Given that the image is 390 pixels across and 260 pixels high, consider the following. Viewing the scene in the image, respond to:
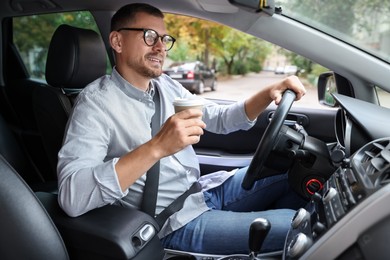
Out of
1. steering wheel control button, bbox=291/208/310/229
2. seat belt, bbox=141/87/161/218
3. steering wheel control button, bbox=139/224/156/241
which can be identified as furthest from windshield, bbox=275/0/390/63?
steering wheel control button, bbox=139/224/156/241

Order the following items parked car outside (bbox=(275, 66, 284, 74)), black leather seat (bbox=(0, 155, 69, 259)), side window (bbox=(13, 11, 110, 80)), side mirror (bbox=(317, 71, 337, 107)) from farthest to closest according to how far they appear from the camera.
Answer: side window (bbox=(13, 11, 110, 80))
parked car outside (bbox=(275, 66, 284, 74))
side mirror (bbox=(317, 71, 337, 107))
black leather seat (bbox=(0, 155, 69, 259))

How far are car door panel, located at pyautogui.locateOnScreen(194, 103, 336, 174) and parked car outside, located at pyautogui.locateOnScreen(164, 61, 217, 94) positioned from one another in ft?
2.71

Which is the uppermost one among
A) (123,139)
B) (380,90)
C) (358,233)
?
(380,90)

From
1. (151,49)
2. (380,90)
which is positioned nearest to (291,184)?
(380,90)

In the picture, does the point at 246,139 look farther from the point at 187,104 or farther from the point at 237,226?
the point at 187,104

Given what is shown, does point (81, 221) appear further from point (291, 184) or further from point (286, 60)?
point (286, 60)

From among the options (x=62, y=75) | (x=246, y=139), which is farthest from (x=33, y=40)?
(x=246, y=139)

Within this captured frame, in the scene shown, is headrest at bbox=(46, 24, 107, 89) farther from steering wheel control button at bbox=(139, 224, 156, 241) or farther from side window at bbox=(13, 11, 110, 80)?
side window at bbox=(13, 11, 110, 80)

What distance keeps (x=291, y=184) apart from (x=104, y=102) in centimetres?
84

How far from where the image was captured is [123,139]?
165 centimetres

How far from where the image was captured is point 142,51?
1718 mm

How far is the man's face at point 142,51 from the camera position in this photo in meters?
1.72

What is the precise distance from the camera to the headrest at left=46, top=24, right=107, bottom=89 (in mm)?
2045

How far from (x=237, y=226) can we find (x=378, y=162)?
0.60 metres
